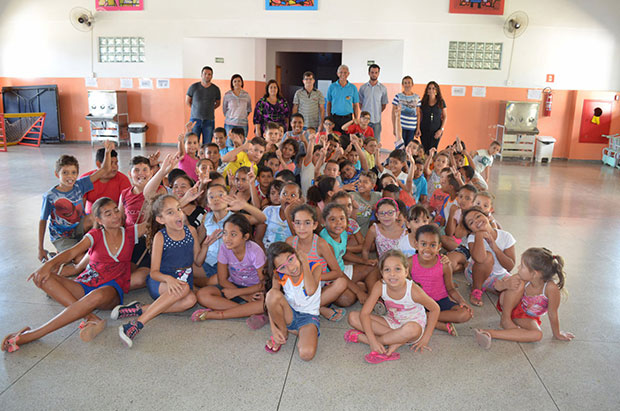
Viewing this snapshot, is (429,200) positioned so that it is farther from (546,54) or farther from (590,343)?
(546,54)

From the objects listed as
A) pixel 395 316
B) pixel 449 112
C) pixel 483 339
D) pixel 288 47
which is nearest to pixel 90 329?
pixel 395 316

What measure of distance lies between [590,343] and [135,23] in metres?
10.7

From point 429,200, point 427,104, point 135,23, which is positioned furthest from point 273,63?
point 429,200

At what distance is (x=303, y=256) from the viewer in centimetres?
274

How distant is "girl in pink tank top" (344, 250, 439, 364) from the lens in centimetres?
247

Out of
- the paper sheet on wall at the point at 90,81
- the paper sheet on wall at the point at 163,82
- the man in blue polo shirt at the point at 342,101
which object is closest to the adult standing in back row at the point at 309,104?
the man in blue polo shirt at the point at 342,101

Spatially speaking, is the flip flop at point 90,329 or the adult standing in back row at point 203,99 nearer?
the flip flop at point 90,329

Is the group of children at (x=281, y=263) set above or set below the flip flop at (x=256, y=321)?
above

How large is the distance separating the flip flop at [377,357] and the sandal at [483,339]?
1.61ft

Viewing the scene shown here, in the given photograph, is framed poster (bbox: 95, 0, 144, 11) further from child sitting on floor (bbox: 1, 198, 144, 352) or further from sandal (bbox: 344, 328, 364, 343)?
sandal (bbox: 344, 328, 364, 343)

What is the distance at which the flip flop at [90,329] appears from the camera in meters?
2.52

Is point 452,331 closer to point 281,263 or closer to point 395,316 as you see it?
point 395,316

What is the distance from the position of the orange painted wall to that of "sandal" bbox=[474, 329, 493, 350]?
8.32 metres

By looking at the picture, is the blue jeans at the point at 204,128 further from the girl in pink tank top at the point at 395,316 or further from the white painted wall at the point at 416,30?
the girl in pink tank top at the point at 395,316
